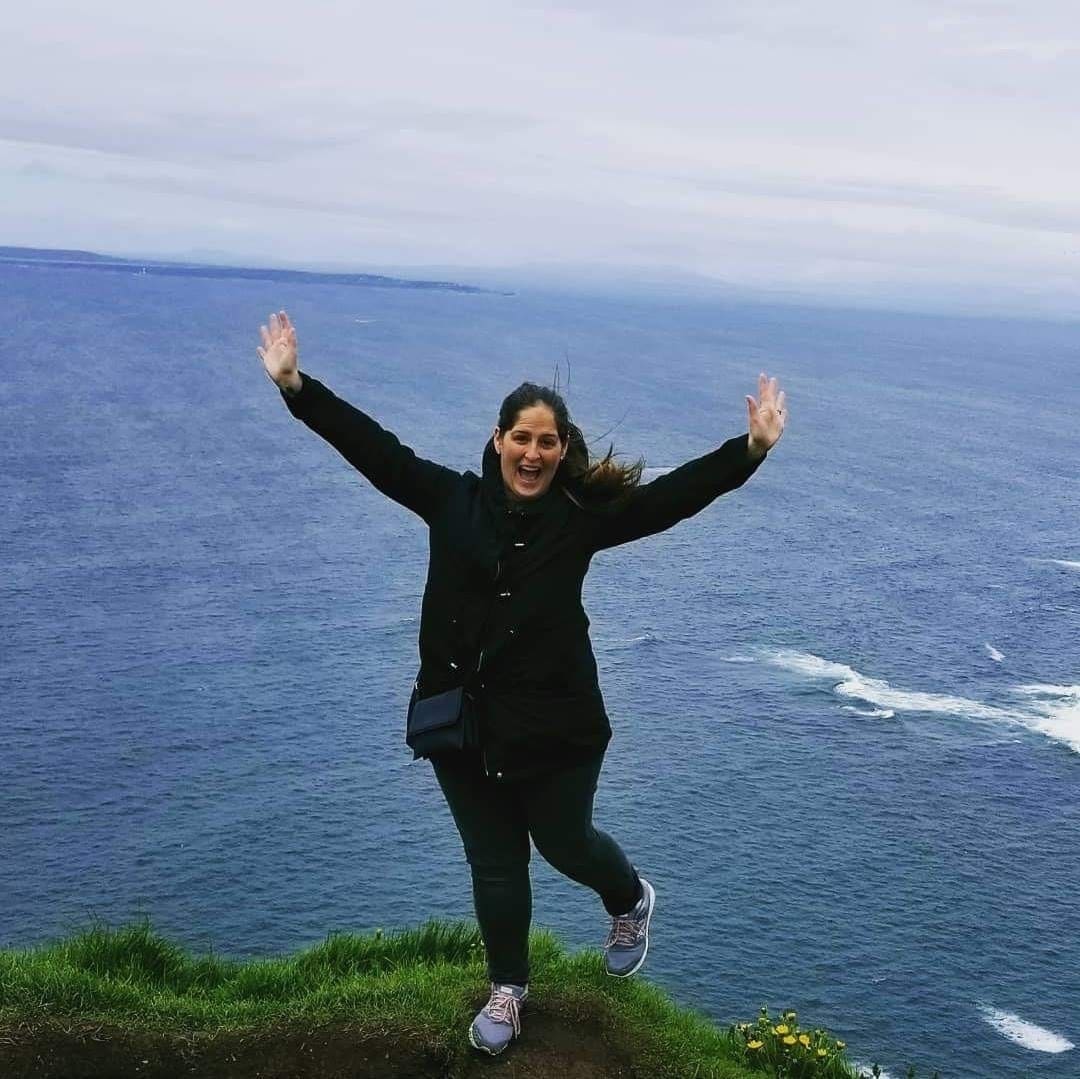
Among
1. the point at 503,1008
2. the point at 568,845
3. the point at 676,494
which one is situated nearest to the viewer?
the point at 676,494

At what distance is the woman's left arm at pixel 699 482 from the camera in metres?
6.71

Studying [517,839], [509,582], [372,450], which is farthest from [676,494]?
[517,839]

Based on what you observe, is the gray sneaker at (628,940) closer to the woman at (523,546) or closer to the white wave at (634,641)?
the woman at (523,546)

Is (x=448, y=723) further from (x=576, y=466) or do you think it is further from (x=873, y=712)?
(x=873, y=712)

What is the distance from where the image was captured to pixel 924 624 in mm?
66688

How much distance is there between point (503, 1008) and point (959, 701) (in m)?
52.7

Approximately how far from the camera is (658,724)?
52125mm

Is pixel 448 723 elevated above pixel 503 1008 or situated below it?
above

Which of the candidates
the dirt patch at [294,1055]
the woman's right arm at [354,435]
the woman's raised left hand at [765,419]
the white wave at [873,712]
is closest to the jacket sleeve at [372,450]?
the woman's right arm at [354,435]

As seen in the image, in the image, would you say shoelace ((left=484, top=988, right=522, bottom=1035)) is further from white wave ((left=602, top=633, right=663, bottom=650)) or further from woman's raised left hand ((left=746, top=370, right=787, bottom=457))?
white wave ((left=602, top=633, right=663, bottom=650))

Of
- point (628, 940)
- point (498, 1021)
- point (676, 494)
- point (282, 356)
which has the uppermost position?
point (282, 356)

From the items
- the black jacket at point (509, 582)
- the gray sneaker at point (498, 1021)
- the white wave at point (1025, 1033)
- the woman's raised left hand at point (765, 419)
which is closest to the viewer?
the woman's raised left hand at point (765, 419)

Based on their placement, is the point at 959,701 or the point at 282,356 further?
the point at 959,701

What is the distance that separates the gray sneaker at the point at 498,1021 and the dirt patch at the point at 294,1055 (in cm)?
8
